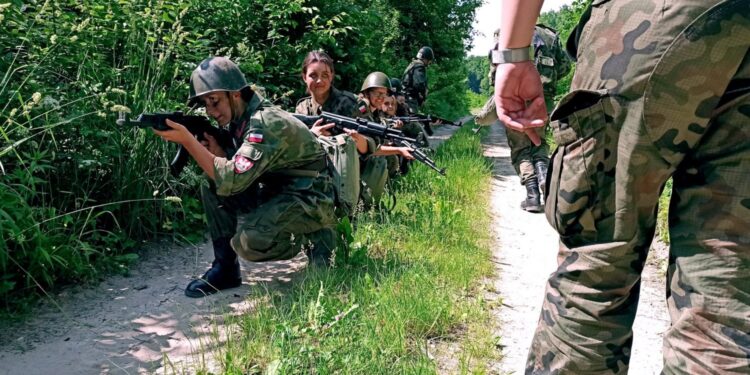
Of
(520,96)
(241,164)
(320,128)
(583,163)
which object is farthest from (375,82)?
(583,163)

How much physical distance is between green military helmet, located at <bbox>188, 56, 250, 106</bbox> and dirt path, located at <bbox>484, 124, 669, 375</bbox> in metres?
1.89

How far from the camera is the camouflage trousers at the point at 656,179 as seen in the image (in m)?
1.23

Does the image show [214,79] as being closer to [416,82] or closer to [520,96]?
[520,96]

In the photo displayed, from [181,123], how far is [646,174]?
246cm

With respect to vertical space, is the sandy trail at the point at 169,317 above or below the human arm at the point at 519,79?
below

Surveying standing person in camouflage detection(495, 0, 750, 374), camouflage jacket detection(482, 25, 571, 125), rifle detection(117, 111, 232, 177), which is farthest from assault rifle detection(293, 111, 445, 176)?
standing person in camouflage detection(495, 0, 750, 374)

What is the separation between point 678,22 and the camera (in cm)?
122

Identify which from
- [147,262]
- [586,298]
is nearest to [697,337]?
[586,298]

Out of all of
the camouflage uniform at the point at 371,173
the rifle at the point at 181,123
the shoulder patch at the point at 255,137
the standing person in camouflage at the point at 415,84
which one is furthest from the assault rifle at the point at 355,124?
the standing person in camouflage at the point at 415,84

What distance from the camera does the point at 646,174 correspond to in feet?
4.38

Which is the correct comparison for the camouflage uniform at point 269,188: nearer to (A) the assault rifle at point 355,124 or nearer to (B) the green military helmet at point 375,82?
(A) the assault rifle at point 355,124

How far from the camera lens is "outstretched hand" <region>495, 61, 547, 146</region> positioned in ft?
4.96

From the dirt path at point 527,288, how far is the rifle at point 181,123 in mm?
1848

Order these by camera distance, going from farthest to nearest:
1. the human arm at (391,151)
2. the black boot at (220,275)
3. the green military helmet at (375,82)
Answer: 1. the green military helmet at (375,82)
2. the human arm at (391,151)
3. the black boot at (220,275)
